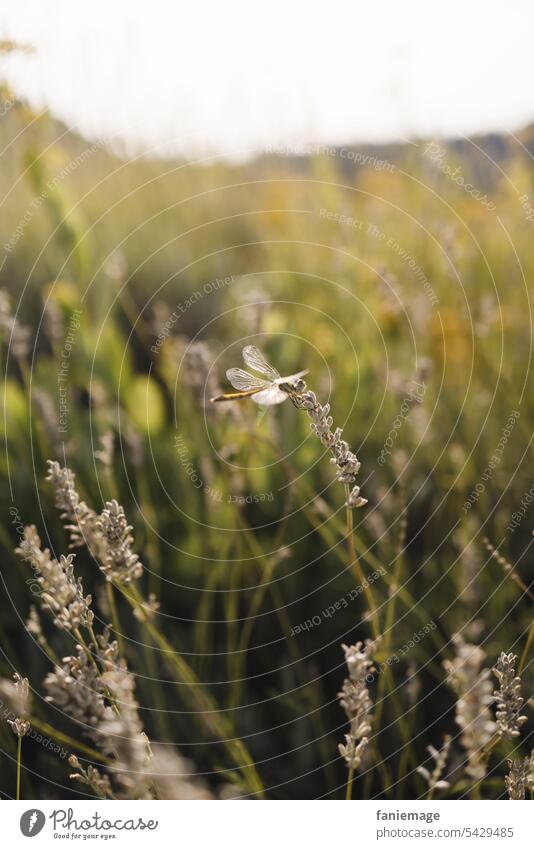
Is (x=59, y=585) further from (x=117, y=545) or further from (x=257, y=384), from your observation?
(x=257, y=384)

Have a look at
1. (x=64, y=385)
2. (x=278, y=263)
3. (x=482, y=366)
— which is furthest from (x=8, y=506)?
(x=278, y=263)

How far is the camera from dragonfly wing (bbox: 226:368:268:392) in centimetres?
44

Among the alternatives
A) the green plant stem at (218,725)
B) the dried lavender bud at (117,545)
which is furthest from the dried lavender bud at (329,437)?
the green plant stem at (218,725)

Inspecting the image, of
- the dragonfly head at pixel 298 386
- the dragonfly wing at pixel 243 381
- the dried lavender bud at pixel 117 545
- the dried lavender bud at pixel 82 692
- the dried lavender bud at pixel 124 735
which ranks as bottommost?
the dried lavender bud at pixel 124 735

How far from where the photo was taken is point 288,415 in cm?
84

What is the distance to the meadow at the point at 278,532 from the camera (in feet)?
1.58

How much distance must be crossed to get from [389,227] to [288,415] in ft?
1.95

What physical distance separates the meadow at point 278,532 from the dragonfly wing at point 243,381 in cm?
7

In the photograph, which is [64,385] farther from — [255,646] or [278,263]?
[278,263]

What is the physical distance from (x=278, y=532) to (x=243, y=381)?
0.34 m

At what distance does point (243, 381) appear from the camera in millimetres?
448
